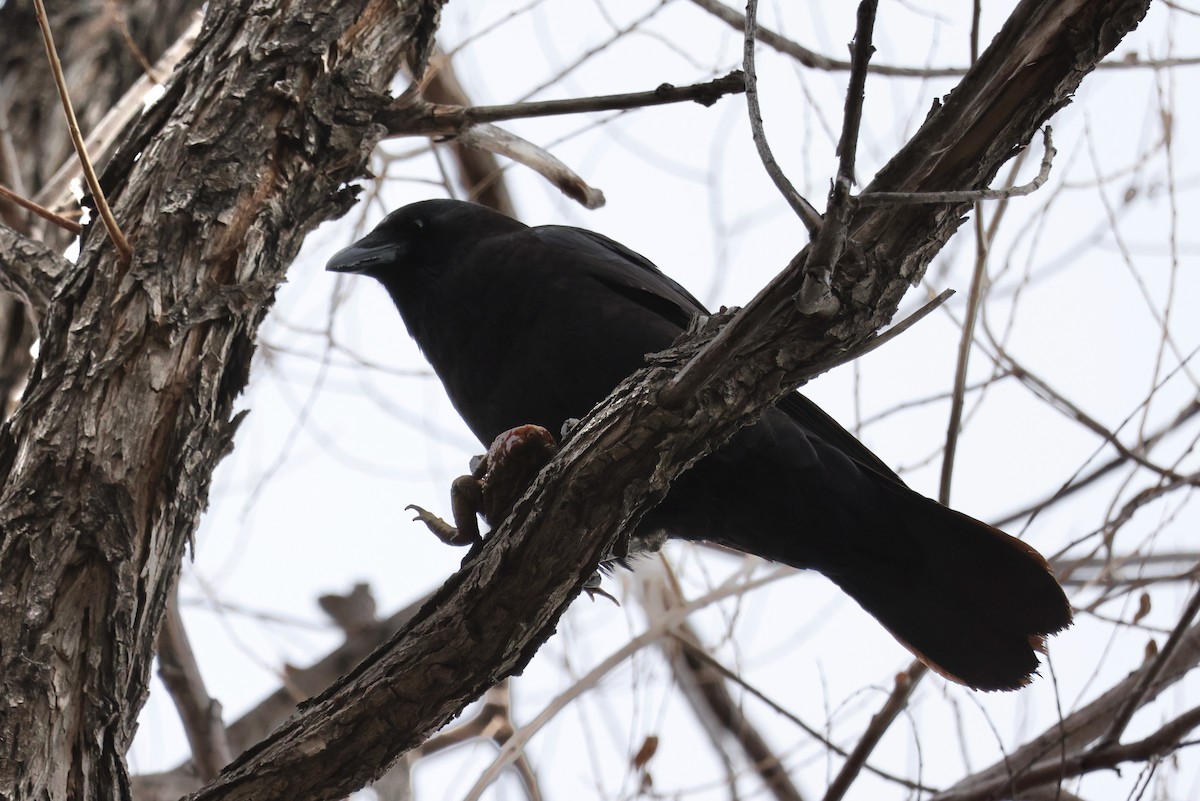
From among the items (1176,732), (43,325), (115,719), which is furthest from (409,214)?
(1176,732)

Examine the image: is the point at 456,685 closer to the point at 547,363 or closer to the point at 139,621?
the point at 139,621

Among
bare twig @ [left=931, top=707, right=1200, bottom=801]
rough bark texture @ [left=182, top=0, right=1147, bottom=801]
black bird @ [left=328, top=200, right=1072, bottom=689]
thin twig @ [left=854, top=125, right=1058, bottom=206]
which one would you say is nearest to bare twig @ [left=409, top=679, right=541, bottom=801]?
black bird @ [left=328, top=200, right=1072, bottom=689]

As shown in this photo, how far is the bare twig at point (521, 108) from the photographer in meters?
2.90

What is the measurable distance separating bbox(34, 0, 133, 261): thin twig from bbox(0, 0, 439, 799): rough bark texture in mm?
110

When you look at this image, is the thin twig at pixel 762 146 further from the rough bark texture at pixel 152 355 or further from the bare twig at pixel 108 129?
the bare twig at pixel 108 129

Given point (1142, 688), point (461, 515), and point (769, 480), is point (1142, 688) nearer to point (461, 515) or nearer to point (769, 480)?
point (769, 480)

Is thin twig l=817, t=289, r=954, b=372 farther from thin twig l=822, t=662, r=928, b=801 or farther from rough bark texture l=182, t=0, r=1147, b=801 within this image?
thin twig l=822, t=662, r=928, b=801

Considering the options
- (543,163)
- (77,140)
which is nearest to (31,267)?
(77,140)

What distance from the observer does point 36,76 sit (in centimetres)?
416

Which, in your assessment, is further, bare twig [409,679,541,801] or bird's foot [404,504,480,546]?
bare twig [409,679,541,801]

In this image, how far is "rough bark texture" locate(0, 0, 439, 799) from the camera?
2.31 m

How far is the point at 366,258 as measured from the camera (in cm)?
383

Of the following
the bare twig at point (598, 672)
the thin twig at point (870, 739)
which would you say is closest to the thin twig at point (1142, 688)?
the thin twig at point (870, 739)

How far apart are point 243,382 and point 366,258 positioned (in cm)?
112
